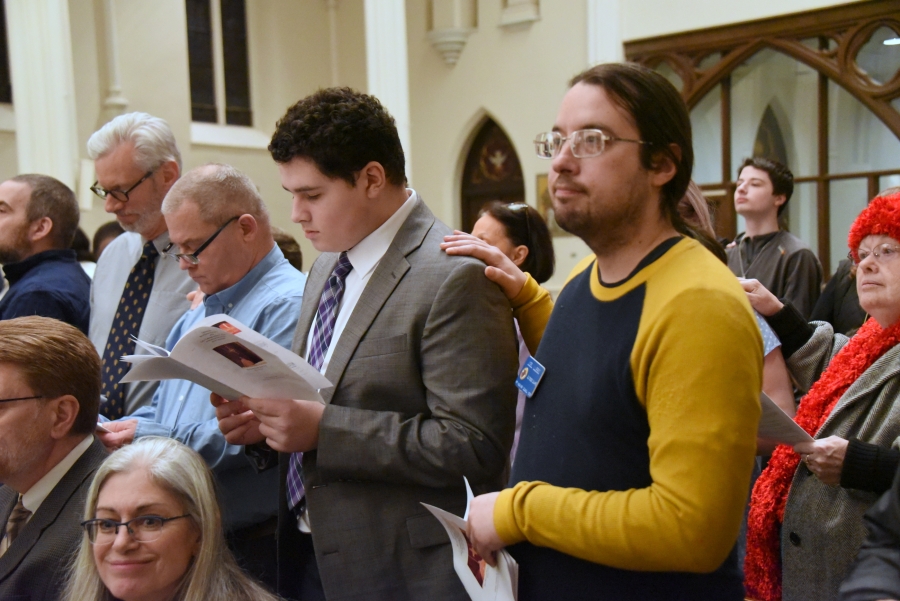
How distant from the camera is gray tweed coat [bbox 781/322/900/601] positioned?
2.12 metres

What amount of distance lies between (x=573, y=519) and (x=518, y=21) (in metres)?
9.91

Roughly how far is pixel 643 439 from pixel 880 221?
4.04 ft

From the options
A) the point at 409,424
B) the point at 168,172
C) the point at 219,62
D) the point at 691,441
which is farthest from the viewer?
the point at 219,62

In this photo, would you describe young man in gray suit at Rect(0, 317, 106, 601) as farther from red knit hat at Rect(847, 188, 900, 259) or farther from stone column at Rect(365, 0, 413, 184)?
stone column at Rect(365, 0, 413, 184)

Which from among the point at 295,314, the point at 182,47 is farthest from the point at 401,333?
the point at 182,47

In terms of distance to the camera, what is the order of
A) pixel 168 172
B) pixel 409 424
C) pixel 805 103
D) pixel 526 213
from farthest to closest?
pixel 805 103 → pixel 526 213 → pixel 168 172 → pixel 409 424

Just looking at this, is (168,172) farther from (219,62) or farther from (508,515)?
(219,62)

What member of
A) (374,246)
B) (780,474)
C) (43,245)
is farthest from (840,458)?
(43,245)

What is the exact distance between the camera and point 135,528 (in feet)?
6.31

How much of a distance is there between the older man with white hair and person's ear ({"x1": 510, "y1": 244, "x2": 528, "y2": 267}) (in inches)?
44.1

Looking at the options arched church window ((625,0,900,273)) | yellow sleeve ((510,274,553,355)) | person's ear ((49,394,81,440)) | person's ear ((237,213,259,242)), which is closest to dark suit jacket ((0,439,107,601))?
person's ear ((49,394,81,440))

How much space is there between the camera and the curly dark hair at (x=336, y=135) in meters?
1.87

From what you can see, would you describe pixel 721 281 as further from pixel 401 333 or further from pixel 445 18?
pixel 445 18

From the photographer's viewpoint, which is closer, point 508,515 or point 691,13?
point 508,515
